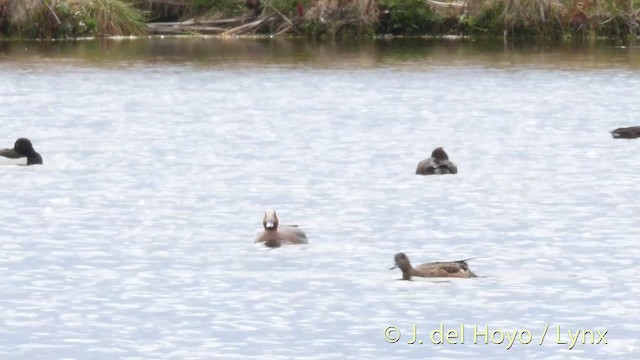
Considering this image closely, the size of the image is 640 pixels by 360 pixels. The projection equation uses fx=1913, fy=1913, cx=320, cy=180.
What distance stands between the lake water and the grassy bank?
1184cm

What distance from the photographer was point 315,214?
74.7 feet

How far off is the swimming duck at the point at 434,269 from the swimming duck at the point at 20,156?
406 inches

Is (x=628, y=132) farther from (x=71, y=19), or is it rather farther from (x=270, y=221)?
(x=71, y=19)

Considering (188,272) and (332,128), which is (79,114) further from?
(188,272)

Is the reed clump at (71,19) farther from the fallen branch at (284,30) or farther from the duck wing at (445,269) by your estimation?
the duck wing at (445,269)

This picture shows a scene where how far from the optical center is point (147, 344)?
15.4 metres

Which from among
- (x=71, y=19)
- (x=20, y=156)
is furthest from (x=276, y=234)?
(x=71, y=19)

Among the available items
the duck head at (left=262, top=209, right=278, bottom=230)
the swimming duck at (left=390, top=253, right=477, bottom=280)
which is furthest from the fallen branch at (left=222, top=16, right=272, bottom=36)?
the swimming duck at (left=390, top=253, right=477, bottom=280)

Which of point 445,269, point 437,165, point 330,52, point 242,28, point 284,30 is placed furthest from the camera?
point 284,30

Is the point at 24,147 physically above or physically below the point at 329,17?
above

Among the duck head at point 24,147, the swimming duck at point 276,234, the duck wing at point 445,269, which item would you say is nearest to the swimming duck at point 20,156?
the duck head at point 24,147

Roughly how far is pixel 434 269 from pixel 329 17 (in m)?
40.9

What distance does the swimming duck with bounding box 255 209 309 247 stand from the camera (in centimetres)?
2005

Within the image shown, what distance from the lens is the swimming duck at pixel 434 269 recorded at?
1780 centimetres
